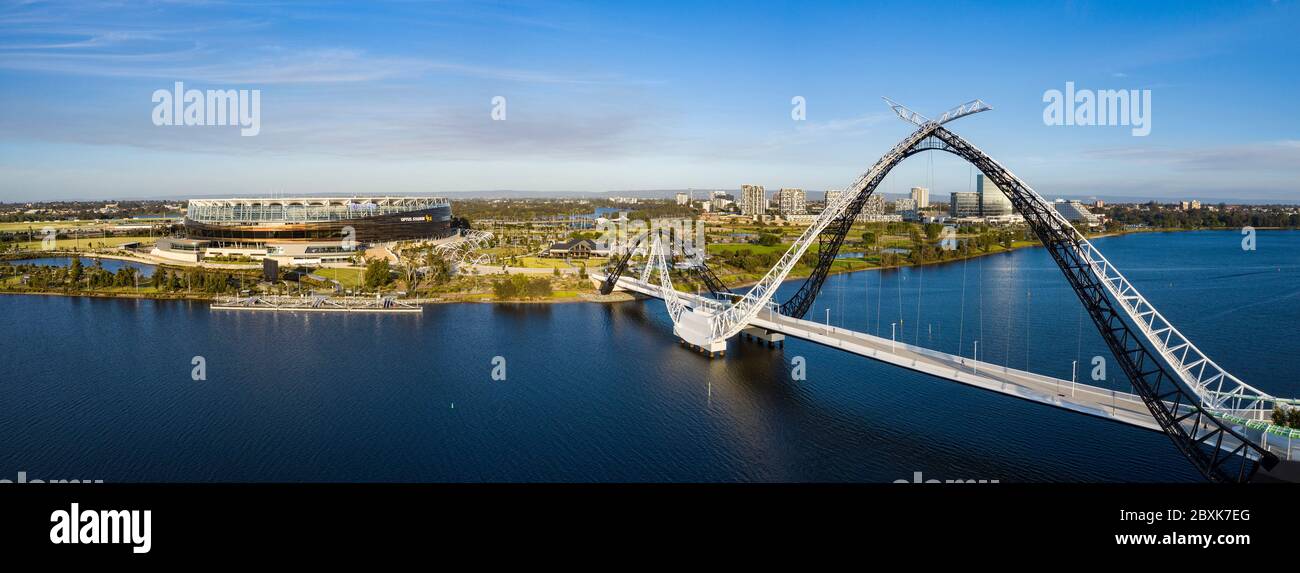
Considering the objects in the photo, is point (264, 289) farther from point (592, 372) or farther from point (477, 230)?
point (477, 230)

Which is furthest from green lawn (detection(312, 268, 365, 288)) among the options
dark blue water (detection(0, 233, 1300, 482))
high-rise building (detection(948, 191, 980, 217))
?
high-rise building (detection(948, 191, 980, 217))

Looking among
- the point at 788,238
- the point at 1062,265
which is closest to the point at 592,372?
the point at 1062,265

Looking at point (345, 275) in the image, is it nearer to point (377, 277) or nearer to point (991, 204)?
point (377, 277)

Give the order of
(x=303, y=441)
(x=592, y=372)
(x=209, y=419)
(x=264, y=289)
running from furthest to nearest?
(x=264, y=289)
(x=592, y=372)
(x=209, y=419)
(x=303, y=441)

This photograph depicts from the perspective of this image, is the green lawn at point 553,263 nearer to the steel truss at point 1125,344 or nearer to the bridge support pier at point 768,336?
the bridge support pier at point 768,336

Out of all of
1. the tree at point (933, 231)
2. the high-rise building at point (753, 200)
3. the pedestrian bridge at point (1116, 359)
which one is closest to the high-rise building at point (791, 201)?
the high-rise building at point (753, 200)

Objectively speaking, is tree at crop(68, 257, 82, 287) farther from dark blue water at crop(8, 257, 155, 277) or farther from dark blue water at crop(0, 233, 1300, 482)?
dark blue water at crop(8, 257, 155, 277)
